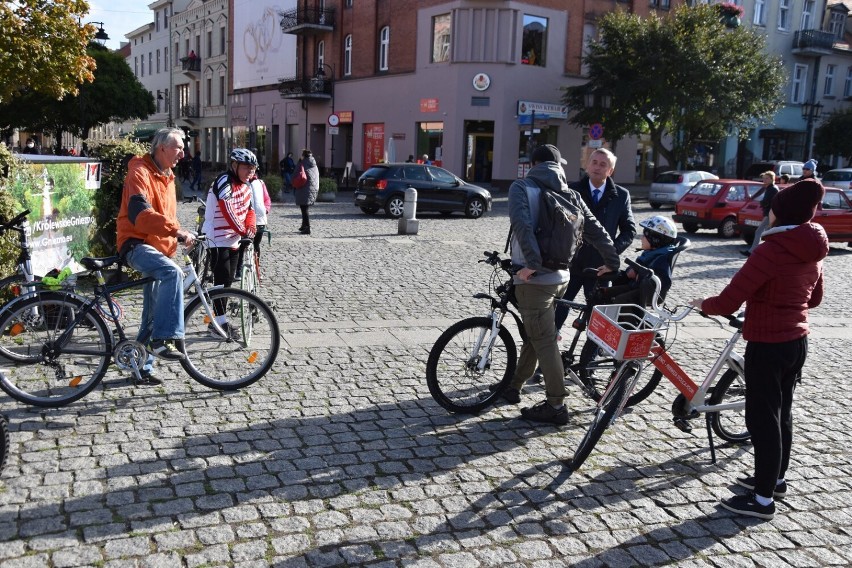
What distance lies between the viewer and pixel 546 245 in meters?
5.05

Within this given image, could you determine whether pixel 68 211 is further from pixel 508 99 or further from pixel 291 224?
pixel 508 99

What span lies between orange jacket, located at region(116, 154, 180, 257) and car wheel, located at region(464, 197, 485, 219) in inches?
662

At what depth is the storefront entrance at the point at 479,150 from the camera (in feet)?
111

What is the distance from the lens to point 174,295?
213 inches

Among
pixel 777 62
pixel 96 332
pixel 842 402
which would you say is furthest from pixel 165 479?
pixel 777 62

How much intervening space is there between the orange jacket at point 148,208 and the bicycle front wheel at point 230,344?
50cm

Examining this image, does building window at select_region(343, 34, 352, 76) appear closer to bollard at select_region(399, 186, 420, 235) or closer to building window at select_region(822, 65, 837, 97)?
bollard at select_region(399, 186, 420, 235)

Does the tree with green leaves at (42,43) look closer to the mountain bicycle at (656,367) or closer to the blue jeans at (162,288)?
the blue jeans at (162,288)

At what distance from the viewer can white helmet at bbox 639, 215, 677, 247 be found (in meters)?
5.59

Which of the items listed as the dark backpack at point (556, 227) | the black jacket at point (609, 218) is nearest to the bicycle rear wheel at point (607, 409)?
the dark backpack at point (556, 227)

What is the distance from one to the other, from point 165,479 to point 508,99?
30.6 metres

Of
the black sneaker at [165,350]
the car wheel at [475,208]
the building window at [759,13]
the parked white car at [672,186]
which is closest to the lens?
the black sneaker at [165,350]

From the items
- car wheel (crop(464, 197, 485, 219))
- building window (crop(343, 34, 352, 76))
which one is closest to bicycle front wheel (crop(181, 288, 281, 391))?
car wheel (crop(464, 197, 485, 219))

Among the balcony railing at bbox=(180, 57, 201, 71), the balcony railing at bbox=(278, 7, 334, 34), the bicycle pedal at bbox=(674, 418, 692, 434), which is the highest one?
the balcony railing at bbox=(278, 7, 334, 34)
